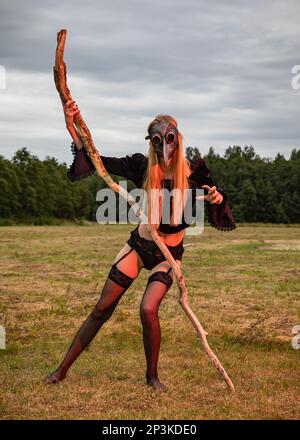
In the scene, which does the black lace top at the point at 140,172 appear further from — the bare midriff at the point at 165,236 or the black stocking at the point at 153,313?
the black stocking at the point at 153,313

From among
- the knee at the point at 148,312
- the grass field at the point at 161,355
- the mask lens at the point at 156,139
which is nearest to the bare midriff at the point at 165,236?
the knee at the point at 148,312

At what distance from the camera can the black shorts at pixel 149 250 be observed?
19.7 ft

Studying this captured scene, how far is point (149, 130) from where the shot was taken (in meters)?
5.91

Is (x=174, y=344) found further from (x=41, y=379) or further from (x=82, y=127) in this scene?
(x=82, y=127)

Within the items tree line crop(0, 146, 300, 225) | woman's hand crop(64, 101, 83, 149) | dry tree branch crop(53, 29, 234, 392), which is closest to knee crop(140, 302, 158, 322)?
dry tree branch crop(53, 29, 234, 392)

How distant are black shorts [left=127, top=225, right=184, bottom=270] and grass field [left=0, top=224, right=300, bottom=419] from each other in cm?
117

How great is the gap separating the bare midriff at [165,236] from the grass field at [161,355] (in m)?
1.34

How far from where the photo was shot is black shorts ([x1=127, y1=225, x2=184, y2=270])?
6000mm

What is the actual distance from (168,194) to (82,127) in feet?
3.17

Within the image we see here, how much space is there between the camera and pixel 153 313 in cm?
580

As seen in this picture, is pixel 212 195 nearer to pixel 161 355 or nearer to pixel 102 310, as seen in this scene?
pixel 102 310

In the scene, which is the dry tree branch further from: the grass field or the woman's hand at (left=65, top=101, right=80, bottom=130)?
the grass field
